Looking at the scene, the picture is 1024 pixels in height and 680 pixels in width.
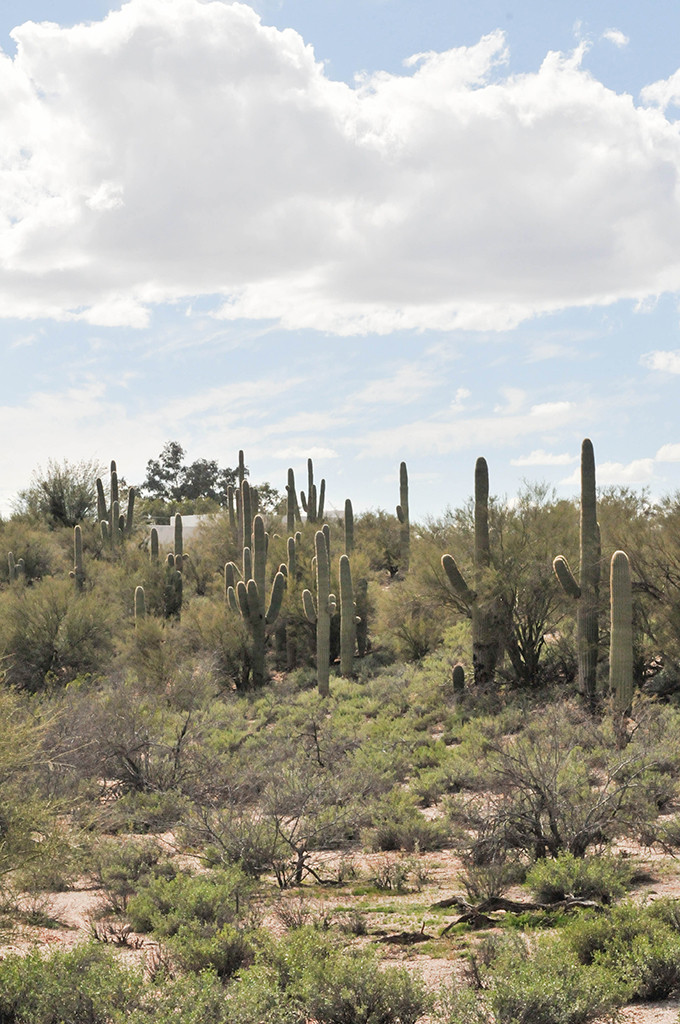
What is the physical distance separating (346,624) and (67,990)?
1897 cm

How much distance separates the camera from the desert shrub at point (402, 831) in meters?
11.3

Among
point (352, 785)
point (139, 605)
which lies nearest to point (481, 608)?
point (352, 785)

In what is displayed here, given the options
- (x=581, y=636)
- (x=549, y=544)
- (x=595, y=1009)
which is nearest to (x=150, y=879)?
(x=595, y=1009)

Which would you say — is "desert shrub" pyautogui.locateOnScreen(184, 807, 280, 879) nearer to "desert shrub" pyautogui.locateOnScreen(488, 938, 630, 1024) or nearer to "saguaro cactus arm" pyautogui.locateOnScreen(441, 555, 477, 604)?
"desert shrub" pyautogui.locateOnScreen(488, 938, 630, 1024)

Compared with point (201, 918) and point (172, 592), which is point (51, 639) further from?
point (201, 918)

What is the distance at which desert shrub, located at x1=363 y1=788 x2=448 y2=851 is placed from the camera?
11.3 metres

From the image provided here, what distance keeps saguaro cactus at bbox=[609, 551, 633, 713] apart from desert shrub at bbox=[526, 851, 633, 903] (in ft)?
29.2

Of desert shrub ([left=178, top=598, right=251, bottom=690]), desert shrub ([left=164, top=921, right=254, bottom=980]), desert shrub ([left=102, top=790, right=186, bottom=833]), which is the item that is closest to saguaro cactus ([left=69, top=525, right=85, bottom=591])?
desert shrub ([left=178, top=598, right=251, bottom=690])

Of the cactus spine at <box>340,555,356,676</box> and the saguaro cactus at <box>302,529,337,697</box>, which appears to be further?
the cactus spine at <box>340,555,356,676</box>

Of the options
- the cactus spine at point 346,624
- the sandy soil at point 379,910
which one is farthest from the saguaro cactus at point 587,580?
the sandy soil at point 379,910

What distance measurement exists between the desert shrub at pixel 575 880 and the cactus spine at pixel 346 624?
16617 millimetres

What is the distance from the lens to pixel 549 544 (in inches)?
844

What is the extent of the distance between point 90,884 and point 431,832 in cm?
389

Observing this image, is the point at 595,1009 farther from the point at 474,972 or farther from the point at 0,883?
the point at 0,883
